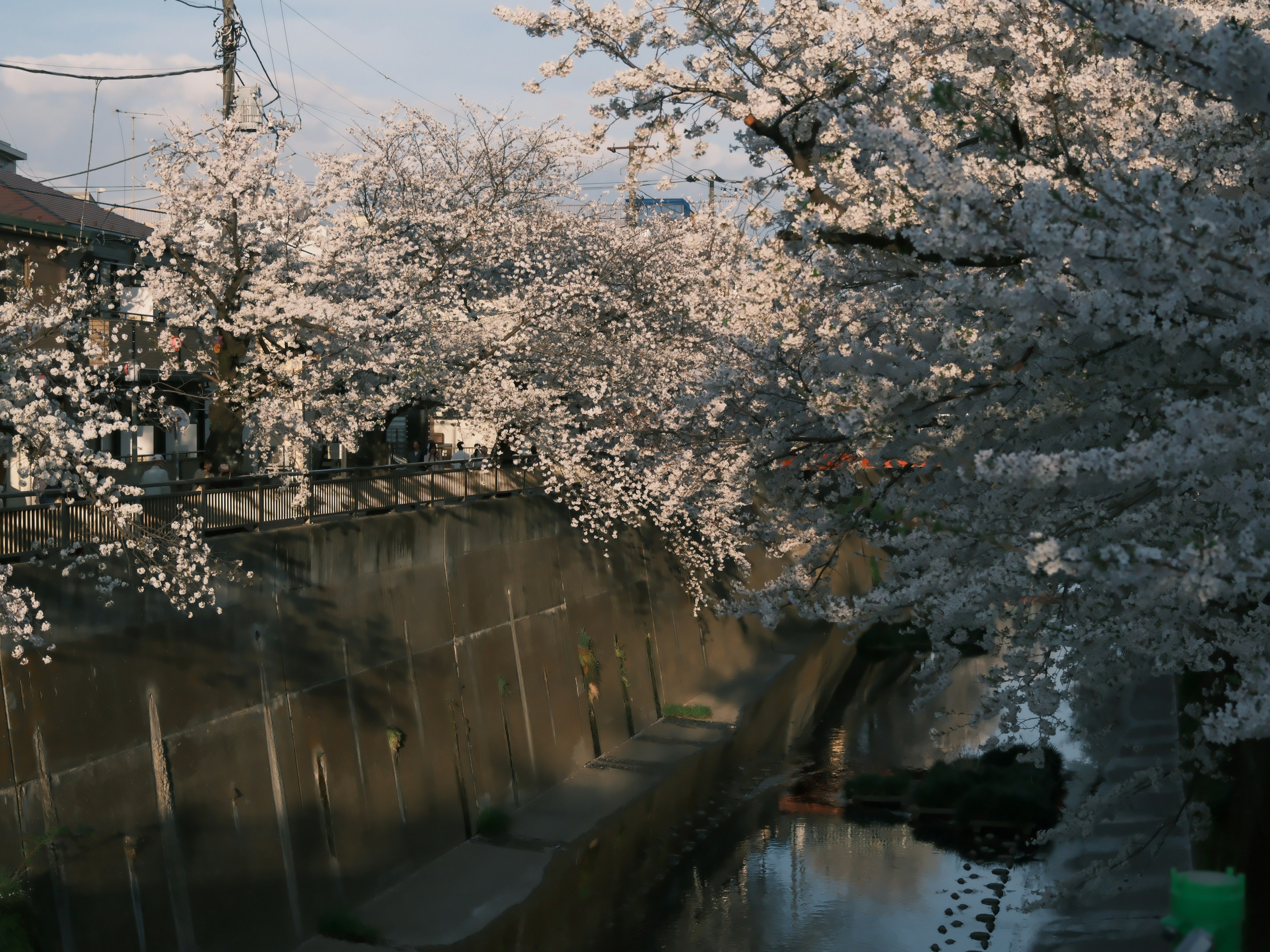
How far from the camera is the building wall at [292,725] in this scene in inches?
533

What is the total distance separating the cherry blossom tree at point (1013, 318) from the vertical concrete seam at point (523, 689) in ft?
38.2

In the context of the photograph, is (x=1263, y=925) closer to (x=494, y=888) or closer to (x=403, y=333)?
(x=494, y=888)

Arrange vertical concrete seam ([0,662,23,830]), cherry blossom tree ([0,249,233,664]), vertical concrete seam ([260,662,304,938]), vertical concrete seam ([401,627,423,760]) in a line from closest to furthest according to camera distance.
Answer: vertical concrete seam ([0,662,23,830]) < cherry blossom tree ([0,249,233,664]) < vertical concrete seam ([260,662,304,938]) < vertical concrete seam ([401,627,423,760])

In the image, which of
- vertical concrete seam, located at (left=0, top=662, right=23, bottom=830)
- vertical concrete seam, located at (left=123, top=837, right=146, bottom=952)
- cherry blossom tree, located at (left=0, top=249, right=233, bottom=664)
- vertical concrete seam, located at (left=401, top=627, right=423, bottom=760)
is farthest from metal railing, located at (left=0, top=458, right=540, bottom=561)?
vertical concrete seam, located at (left=123, top=837, right=146, bottom=952)

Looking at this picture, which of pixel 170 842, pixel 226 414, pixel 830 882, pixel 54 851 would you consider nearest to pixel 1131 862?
pixel 830 882

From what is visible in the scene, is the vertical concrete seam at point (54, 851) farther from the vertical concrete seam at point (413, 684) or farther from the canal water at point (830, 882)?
the canal water at point (830, 882)

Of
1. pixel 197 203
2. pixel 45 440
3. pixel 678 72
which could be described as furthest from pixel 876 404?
pixel 197 203

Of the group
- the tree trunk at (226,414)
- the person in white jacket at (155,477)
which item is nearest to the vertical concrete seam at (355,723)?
the tree trunk at (226,414)

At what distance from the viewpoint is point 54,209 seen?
95.0 ft

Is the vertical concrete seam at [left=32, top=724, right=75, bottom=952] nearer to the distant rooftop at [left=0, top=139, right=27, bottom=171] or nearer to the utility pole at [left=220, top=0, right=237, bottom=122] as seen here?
the utility pole at [left=220, top=0, right=237, bottom=122]

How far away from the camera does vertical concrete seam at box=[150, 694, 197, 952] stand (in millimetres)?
14453

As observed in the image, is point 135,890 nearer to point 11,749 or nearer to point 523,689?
point 11,749

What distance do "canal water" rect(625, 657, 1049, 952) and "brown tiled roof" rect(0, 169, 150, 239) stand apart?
63.7 feet

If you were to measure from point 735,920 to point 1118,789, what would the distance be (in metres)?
9.73
